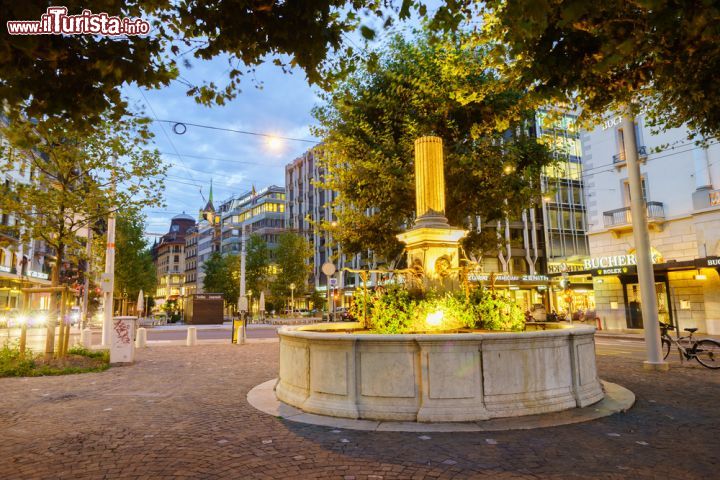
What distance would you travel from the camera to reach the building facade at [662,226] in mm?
22984

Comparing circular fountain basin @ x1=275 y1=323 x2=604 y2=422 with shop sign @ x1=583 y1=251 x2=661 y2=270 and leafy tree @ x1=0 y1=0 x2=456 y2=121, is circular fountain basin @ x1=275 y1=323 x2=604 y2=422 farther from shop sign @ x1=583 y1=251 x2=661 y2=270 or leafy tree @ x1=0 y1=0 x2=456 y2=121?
shop sign @ x1=583 y1=251 x2=661 y2=270

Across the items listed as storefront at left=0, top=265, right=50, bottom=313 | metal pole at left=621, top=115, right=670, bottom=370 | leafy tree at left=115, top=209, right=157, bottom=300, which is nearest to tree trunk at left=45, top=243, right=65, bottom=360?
metal pole at left=621, top=115, right=670, bottom=370

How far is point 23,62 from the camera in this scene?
4.95 m

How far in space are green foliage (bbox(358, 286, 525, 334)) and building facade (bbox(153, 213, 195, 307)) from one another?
120450 mm

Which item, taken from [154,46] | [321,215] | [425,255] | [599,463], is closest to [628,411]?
[599,463]

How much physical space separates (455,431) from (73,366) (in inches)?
436

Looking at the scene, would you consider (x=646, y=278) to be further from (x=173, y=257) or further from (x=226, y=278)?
(x=173, y=257)

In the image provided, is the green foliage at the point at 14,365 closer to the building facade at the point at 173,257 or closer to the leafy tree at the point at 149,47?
the leafy tree at the point at 149,47

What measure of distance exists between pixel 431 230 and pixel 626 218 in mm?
21678

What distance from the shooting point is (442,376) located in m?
6.26

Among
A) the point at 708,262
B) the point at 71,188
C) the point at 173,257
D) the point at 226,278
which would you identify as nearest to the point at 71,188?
the point at 71,188

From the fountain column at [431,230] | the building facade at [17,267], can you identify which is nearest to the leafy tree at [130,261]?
the building facade at [17,267]

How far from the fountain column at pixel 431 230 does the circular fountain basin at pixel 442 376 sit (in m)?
3.58

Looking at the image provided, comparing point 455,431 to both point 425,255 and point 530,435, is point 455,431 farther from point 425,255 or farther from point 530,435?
point 425,255
